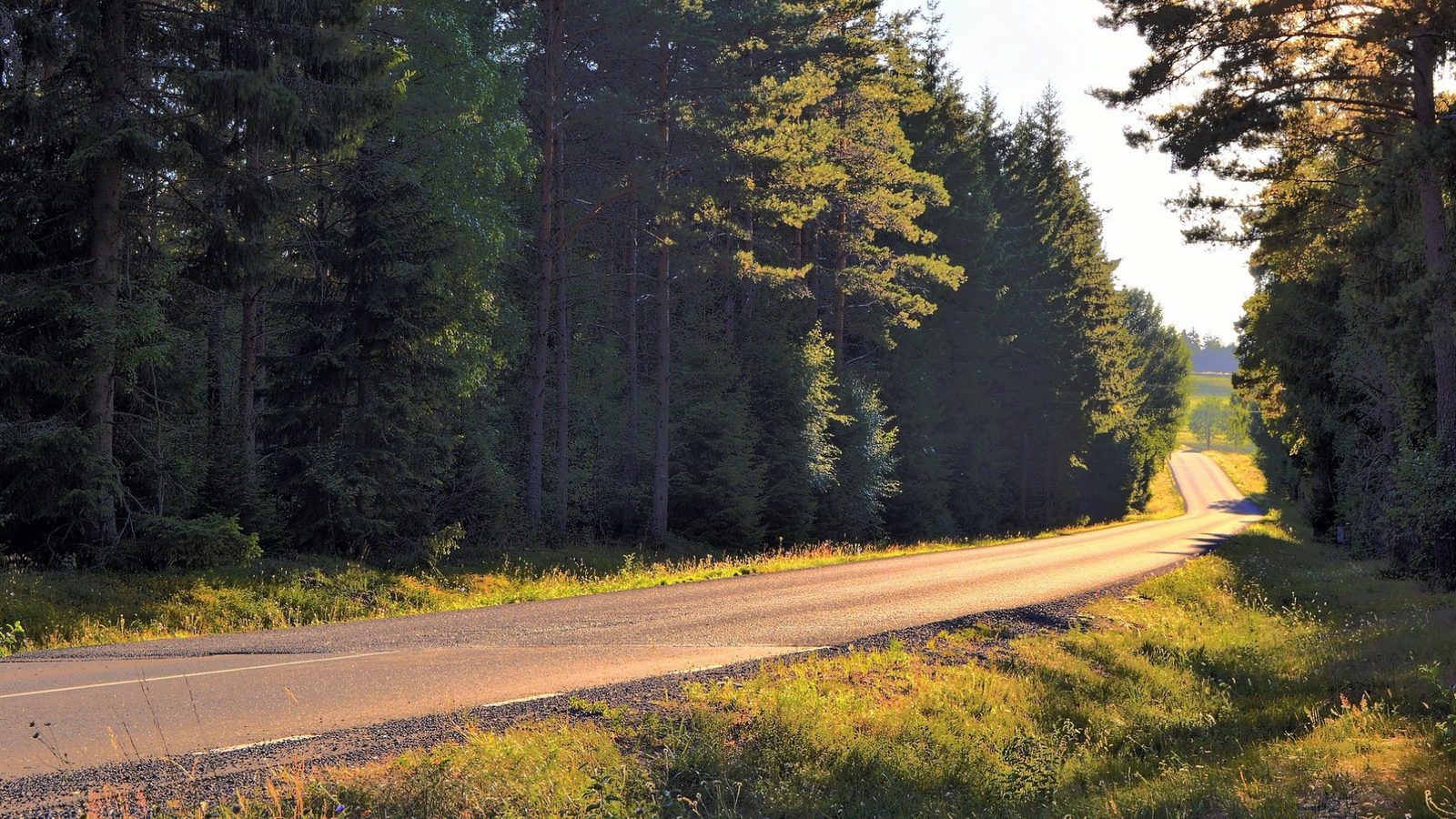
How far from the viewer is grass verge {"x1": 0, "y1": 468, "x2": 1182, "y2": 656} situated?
1189 cm

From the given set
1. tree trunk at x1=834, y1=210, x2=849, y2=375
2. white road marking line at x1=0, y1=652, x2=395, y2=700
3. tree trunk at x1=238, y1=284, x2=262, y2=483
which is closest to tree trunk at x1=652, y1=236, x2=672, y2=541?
tree trunk at x1=834, y1=210, x2=849, y2=375

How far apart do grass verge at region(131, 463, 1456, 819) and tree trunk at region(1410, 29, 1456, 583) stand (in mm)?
4932

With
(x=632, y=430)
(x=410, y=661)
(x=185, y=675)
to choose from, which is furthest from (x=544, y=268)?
(x=185, y=675)

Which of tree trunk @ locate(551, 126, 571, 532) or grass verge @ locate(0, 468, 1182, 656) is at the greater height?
tree trunk @ locate(551, 126, 571, 532)

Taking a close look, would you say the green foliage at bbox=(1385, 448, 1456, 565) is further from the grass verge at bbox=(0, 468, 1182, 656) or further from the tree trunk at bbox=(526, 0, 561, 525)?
the tree trunk at bbox=(526, 0, 561, 525)

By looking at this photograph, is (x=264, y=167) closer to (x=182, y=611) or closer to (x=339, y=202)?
(x=339, y=202)

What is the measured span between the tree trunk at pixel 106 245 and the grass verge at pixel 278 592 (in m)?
1.17

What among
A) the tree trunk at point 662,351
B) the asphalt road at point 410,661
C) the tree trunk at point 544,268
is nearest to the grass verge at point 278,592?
the asphalt road at point 410,661

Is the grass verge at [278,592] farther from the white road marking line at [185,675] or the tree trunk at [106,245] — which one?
the white road marking line at [185,675]

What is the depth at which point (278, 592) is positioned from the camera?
14.4 metres

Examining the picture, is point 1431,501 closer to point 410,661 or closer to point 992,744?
point 992,744

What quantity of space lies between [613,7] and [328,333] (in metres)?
12.2

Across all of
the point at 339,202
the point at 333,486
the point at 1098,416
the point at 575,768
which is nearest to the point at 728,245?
the point at 339,202

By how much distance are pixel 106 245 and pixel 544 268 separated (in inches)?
444
